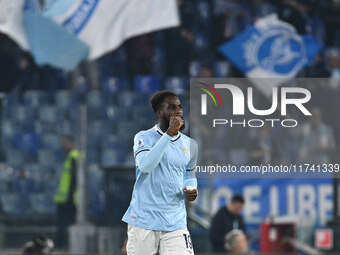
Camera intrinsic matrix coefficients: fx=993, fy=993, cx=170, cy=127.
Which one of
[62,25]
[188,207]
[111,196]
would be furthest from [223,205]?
[62,25]

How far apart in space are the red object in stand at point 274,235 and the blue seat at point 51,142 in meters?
3.38

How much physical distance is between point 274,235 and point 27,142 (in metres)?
3.93

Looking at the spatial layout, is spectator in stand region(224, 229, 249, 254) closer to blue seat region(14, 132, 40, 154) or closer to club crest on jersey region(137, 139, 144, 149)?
blue seat region(14, 132, 40, 154)

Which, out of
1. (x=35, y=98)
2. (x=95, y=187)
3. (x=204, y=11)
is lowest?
(x=95, y=187)

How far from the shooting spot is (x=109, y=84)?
14.8m

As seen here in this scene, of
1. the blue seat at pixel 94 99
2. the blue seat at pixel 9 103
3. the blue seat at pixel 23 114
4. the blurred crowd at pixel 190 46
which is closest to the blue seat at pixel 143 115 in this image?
the blue seat at pixel 94 99

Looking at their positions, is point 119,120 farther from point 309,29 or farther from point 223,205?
point 309,29

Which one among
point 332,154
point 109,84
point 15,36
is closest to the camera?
point 332,154

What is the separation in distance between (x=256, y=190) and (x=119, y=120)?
7.56 feet

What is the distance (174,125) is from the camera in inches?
259

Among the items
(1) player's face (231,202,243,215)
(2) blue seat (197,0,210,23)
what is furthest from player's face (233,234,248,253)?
(2) blue seat (197,0,210,23)

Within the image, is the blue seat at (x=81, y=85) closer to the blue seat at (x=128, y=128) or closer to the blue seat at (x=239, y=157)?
the blue seat at (x=128, y=128)

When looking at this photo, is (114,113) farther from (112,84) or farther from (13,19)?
(13,19)

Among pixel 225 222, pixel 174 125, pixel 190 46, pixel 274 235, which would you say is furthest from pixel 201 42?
pixel 174 125
